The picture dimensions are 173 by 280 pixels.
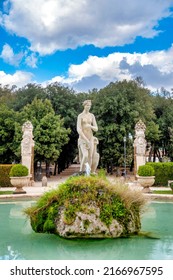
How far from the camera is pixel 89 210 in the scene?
9.05m

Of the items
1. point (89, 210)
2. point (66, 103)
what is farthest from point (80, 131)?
point (66, 103)

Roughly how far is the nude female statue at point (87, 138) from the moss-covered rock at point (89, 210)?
17.7ft

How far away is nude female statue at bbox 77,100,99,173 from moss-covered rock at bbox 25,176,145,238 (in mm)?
5410

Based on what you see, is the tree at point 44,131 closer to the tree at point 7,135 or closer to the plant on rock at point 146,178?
the tree at point 7,135

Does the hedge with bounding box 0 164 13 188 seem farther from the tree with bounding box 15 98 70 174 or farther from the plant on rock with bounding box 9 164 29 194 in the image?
the tree with bounding box 15 98 70 174

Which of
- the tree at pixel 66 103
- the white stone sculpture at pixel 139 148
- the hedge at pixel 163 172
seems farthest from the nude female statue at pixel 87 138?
the tree at pixel 66 103

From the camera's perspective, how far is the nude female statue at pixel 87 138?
14.8 metres

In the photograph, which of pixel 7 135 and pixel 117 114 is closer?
pixel 7 135

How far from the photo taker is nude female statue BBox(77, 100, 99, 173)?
14812 mm

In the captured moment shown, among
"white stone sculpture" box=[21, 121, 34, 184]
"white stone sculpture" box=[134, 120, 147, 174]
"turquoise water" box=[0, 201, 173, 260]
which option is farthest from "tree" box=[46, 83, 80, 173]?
"turquoise water" box=[0, 201, 173, 260]

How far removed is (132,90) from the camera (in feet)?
129

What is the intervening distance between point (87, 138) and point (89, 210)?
6.33 meters

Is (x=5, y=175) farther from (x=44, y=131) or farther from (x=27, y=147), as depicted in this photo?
(x=44, y=131)
